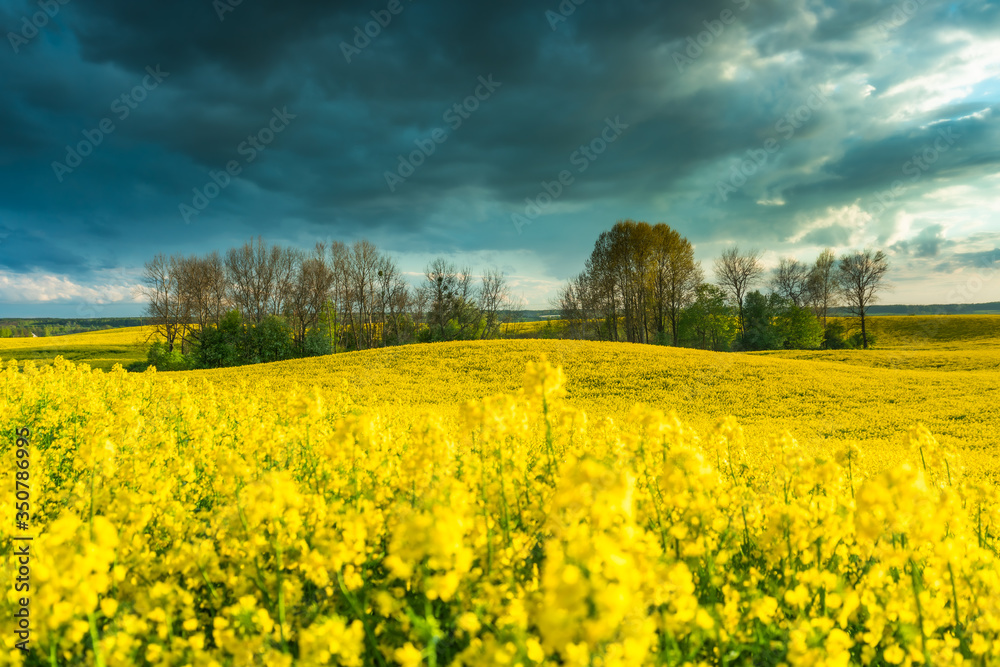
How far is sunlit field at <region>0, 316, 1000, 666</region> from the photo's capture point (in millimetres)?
1883

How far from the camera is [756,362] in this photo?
22297 mm

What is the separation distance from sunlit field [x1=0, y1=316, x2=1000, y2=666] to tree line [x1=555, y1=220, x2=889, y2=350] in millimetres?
43366

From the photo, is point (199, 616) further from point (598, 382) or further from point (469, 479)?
point (598, 382)

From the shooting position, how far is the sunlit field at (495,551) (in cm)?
188

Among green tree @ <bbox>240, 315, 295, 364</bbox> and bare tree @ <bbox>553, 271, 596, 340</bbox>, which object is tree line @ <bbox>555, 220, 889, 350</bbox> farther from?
green tree @ <bbox>240, 315, 295, 364</bbox>

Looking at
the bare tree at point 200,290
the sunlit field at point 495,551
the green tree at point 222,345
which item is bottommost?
the sunlit field at point 495,551

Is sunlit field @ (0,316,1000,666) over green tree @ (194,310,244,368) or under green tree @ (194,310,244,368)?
under

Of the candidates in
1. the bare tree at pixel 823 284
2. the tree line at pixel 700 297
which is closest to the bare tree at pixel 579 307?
the tree line at pixel 700 297

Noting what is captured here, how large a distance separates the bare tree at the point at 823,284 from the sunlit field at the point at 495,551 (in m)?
61.3

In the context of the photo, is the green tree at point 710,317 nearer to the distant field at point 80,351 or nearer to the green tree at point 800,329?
the green tree at point 800,329

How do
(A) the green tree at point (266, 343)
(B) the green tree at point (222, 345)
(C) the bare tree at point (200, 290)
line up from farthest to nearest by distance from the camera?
(C) the bare tree at point (200, 290)
(A) the green tree at point (266, 343)
(B) the green tree at point (222, 345)

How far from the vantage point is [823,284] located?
56.2 m

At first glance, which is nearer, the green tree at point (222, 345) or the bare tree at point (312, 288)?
the green tree at point (222, 345)

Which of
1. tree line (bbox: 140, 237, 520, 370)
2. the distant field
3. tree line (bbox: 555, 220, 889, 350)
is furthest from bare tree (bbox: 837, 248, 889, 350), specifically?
the distant field
